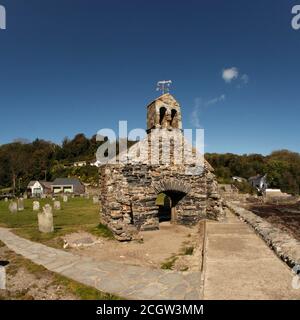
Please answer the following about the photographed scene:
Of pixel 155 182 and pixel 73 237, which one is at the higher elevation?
pixel 155 182

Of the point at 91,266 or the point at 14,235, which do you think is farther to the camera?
the point at 14,235

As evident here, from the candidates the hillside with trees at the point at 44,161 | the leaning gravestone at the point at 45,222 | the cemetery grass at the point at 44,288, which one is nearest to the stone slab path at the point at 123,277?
the cemetery grass at the point at 44,288

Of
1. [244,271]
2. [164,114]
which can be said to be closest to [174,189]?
[164,114]

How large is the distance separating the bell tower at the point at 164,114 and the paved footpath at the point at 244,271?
639 cm

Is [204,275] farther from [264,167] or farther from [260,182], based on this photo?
[264,167]

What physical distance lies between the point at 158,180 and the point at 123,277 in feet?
23.3

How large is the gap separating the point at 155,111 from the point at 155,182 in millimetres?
3641

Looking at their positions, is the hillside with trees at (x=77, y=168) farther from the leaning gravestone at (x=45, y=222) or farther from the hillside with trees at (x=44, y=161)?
the leaning gravestone at (x=45, y=222)

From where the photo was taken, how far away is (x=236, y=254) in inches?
328

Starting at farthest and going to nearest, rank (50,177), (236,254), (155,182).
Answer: (50,177) → (155,182) → (236,254)

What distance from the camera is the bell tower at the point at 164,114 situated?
14469 millimetres

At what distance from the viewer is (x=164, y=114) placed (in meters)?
14.9
